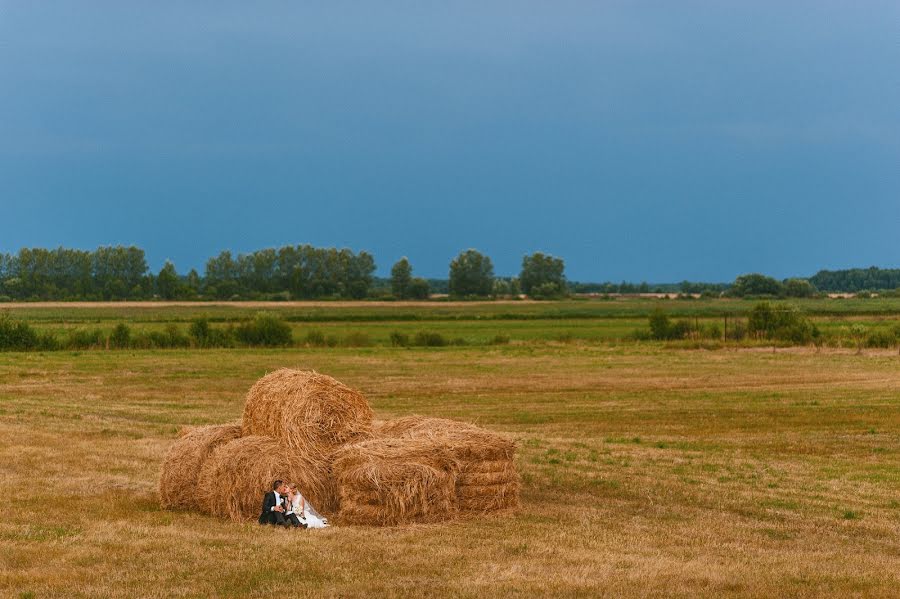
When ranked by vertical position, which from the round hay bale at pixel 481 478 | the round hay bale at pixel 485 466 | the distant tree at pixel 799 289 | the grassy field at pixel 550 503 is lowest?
the grassy field at pixel 550 503

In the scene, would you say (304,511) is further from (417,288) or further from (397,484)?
(417,288)

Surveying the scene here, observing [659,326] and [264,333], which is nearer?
[264,333]

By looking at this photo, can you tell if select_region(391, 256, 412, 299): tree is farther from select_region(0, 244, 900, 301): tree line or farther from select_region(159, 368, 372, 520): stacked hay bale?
select_region(159, 368, 372, 520): stacked hay bale

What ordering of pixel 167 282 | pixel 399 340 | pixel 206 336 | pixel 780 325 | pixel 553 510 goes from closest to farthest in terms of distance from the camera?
1. pixel 553 510
2. pixel 206 336
3. pixel 780 325
4. pixel 399 340
5. pixel 167 282

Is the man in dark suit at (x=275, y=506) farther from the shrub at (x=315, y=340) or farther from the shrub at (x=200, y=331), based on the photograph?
the shrub at (x=315, y=340)

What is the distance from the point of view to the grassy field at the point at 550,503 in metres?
10.7

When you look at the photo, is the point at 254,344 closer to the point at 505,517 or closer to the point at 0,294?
the point at 505,517

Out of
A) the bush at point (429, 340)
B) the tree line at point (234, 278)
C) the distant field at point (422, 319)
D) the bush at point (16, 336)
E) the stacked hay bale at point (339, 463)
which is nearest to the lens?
the stacked hay bale at point (339, 463)

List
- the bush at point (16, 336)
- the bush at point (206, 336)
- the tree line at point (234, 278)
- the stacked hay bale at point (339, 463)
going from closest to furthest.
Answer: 1. the stacked hay bale at point (339, 463)
2. the bush at point (16, 336)
3. the bush at point (206, 336)
4. the tree line at point (234, 278)

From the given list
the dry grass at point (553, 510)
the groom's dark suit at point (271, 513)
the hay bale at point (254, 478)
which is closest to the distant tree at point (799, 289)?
the dry grass at point (553, 510)

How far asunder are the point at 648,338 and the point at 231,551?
192 ft

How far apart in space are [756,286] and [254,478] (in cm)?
17191

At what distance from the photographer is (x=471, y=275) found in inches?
6890

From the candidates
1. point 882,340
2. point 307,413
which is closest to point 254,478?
point 307,413
